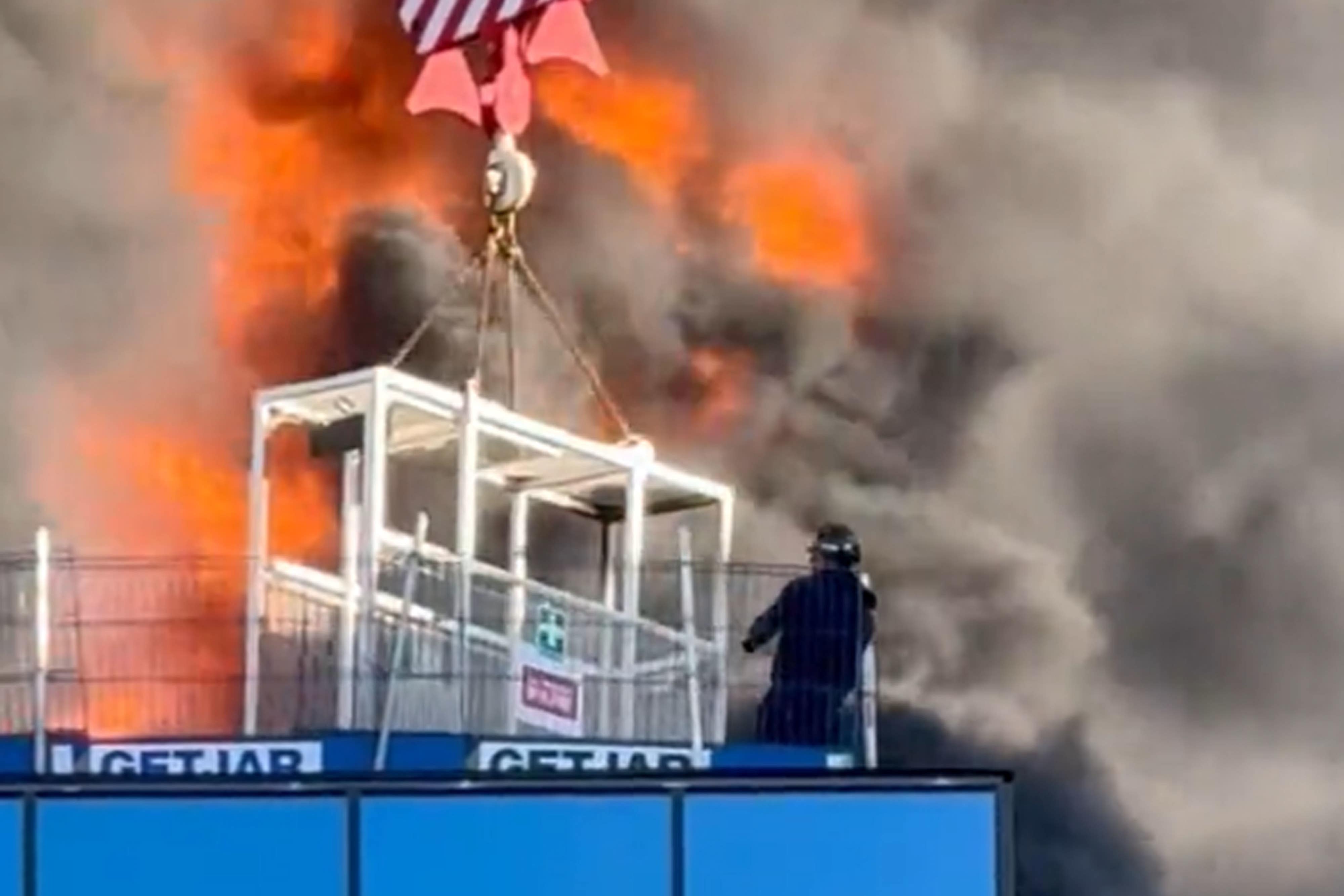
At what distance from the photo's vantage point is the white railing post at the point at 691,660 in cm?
1134

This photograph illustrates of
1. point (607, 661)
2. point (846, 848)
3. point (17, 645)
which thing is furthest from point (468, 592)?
point (846, 848)

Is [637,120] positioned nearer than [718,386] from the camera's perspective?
No

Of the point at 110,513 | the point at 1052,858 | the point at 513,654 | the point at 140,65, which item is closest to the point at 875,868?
the point at 513,654

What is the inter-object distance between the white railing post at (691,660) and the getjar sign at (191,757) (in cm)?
125

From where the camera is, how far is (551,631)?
38.3 feet

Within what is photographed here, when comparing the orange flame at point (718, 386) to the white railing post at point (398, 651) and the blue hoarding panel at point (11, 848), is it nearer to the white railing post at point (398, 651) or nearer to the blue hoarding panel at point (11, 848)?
the white railing post at point (398, 651)

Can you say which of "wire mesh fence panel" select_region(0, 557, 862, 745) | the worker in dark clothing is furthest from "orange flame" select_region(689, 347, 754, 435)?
the worker in dark clothing

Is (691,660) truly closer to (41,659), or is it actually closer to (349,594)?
(349,594)

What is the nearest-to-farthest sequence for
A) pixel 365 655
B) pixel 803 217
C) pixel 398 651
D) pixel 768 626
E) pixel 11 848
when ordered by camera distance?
1. pixel 11 848
2. pixel 398 651
3. pixel 365 655
4. pixel 768 626
5. pixel 803 217

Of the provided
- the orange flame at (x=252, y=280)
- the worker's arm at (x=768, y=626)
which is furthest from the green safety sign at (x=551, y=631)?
the orange flame at (x=252, y=280)

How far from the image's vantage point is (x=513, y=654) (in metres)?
11.4

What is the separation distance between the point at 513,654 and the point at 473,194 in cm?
515

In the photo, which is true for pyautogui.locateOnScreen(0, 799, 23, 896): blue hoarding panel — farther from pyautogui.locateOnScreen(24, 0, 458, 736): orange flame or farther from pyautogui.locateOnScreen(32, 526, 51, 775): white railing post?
pyautogui.locateOnScreen(24, 0, 458, 736): orange flame

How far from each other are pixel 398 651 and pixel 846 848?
1726 mm
